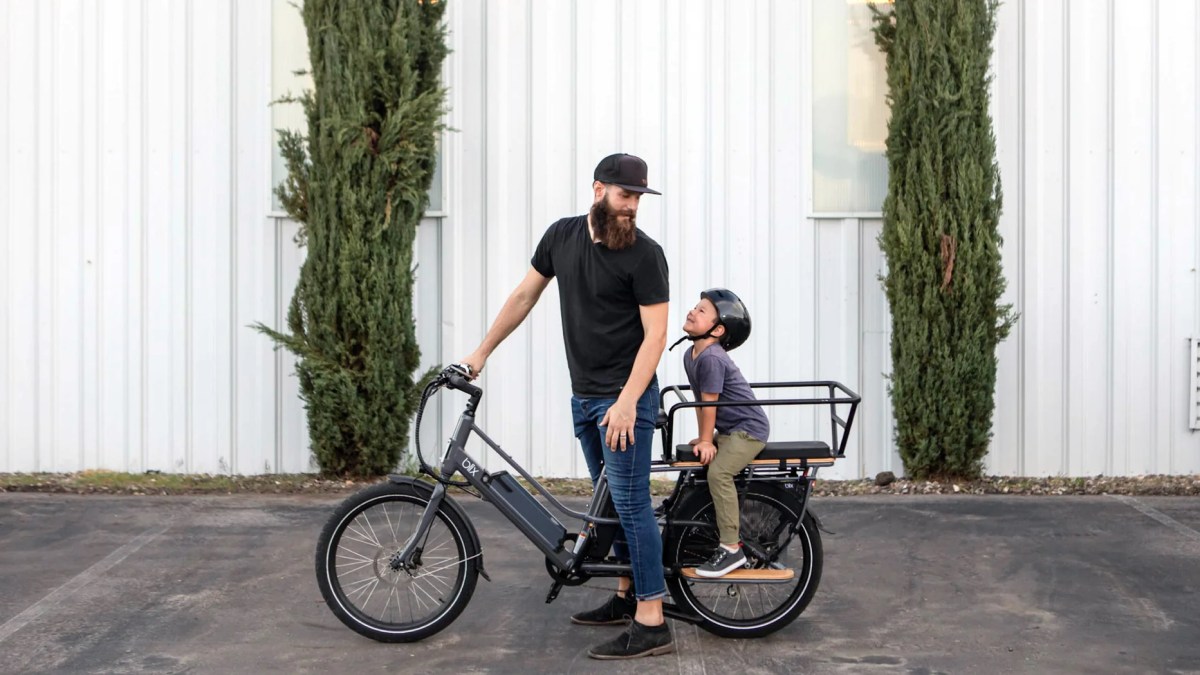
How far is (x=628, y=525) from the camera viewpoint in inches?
217

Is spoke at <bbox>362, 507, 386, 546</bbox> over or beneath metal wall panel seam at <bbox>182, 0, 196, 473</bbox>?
beneath

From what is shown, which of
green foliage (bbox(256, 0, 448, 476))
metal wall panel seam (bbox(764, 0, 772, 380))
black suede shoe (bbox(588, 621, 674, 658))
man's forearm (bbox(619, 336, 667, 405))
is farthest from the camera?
metal wall panel seam (bbox(764, 0, 772, 380))

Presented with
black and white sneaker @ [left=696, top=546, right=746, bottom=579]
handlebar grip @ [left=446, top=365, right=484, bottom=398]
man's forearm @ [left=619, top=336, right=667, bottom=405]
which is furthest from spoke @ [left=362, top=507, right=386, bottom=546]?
black and white sneaker @ [left=696, top=546, right=746, bottom=579]

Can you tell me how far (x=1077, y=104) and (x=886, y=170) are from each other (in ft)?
4.03

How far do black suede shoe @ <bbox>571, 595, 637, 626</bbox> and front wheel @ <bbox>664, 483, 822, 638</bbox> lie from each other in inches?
9.1

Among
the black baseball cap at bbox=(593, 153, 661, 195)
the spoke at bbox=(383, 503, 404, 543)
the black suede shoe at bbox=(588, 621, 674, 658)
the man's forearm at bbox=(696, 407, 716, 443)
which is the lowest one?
the black suede shoe at bbox=(588, 621, 674, 658)

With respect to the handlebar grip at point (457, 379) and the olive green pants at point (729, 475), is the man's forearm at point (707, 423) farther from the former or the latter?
the handlebar grip at point (457, 379)

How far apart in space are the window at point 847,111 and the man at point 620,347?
11.9 feet

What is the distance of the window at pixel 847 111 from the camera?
8828mm

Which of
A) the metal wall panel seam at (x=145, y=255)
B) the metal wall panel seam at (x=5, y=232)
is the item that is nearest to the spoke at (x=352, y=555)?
the metal wall panel seam at (x=145, y=255)

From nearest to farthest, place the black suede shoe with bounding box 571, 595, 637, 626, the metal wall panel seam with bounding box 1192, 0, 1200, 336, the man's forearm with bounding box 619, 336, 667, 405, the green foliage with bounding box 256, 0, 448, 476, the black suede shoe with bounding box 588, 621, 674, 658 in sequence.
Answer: the man's forearm with bounding box 619, 336, 667, 405
the black suede shoe with bounding box 588, 621, 674, 658
the black suede shoe with bounding box 571, 595, 637, 626
the green foliage with bounding box 256, 0, 448, 476
the metal wall panel seam with bounding box 1192, 0, 1200, 336

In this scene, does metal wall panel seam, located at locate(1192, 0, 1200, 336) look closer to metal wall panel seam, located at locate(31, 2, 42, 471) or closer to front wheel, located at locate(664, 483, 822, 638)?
front wheel, located at locate(664, 483, 822, 638)

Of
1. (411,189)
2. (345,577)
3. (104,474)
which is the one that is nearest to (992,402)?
(411,189)

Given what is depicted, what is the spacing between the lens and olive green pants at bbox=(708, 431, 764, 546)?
5629mm
